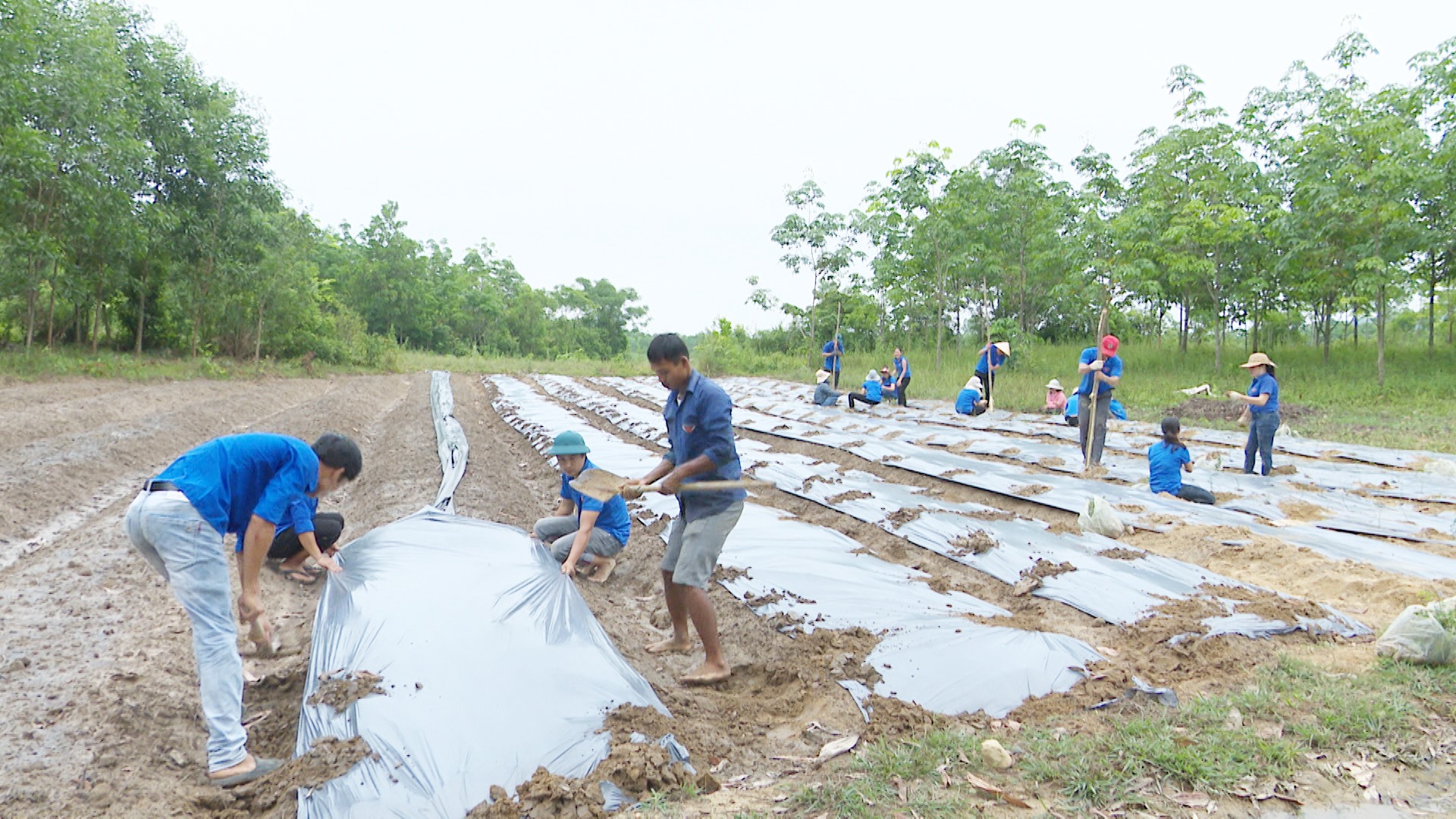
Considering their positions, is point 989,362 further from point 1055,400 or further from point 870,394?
point 870,394

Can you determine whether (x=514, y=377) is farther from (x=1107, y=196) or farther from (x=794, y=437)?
(x=1107, y=196)

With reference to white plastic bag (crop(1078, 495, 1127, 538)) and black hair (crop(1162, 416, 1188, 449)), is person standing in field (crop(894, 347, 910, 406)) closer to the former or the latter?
black hair (crop(1162, 416, 1188, 449))

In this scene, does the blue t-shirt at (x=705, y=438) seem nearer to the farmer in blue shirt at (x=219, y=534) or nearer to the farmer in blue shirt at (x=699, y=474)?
the farmer in blue shirt at (x=699, y=474)

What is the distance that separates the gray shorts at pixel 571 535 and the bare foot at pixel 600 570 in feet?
0.20

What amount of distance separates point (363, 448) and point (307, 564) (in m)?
5.65

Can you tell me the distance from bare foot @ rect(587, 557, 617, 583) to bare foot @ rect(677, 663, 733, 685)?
1.48 meters

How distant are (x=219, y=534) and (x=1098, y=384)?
22.4 ft

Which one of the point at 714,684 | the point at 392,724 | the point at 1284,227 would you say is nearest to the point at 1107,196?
the point at 1284,227

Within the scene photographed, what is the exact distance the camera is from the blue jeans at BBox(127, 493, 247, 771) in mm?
2400

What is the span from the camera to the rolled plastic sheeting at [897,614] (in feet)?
9.76

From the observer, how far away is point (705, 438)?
3.34 m

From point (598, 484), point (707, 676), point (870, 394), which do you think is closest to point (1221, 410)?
point (870, 394)

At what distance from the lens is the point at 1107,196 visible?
64.4ft

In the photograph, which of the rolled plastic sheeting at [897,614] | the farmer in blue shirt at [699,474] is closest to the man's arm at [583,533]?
the farmer in blue shirt at [699,474]
